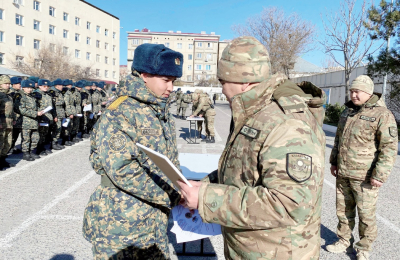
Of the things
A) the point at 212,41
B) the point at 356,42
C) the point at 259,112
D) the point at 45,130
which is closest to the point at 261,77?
the point at 259,112

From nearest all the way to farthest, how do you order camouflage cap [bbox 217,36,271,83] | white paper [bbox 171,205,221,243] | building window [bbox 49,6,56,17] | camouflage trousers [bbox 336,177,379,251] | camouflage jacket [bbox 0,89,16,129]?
camouflage cap [bbox 217,36,271,83], white paper [bbox 171,205,221,243], camouflage trousers [bbox 336,177,379,251], camouflage jacket [bbox 0,89,16,129], building window [bbox 49,6,56,17]

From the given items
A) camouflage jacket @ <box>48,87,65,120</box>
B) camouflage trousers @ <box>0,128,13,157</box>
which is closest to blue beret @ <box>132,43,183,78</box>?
camouflage trousers @ <box>0,128,13,157</box>

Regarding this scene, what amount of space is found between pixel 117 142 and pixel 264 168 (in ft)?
2.81

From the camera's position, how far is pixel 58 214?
4164 mm

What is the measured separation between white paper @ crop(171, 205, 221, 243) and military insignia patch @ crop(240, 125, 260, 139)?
986mm

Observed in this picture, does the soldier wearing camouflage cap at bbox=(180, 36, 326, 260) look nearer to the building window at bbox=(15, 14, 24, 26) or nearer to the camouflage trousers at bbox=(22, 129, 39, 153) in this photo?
the camouflage trousers at bbox=(22, 129, 39, 153)

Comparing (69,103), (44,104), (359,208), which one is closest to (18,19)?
(69,103)

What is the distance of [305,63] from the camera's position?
165 ft

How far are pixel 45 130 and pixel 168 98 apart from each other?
7.03 meters

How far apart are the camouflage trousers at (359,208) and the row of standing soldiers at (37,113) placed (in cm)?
639

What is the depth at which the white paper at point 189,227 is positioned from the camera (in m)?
2.11

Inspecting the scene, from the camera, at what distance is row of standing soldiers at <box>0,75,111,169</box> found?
6.47 metres

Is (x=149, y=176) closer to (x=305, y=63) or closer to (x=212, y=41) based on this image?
(x=305, y=63)

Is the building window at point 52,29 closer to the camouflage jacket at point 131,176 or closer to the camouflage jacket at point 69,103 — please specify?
the camouflage jacket at point 69,103
